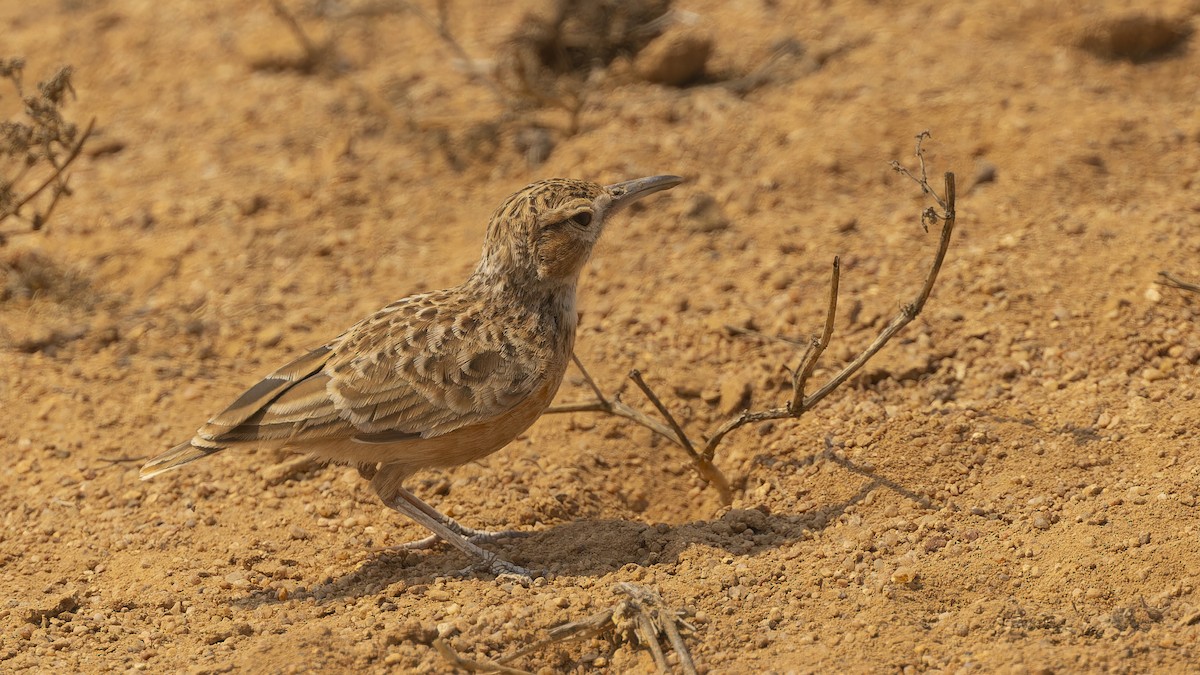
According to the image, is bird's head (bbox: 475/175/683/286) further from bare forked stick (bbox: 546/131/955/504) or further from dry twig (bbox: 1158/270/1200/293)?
dry twig (bbox: 1158/270/1200/293)

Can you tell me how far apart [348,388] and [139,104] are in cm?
644

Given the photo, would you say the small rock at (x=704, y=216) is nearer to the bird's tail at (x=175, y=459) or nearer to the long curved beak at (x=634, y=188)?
the long curved beak at (x=634, y=188)

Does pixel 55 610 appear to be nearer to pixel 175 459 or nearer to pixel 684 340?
pixel 175 459

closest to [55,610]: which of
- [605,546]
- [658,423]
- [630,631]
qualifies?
[605,546]

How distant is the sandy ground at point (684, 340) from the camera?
5246 mm

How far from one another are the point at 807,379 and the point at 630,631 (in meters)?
1.87

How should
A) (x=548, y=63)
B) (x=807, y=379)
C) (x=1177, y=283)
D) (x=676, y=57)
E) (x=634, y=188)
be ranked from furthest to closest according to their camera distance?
(x=548, y=63), (x=676, y=57), (x=1177, y=283), (x=634, y=188), (x=807, y=379)

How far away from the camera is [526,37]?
1034 centimetres

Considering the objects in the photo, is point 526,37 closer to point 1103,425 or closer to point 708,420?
point 708,420

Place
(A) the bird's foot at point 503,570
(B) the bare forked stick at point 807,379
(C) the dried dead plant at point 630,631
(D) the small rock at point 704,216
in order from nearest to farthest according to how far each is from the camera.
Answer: (C) the dried dead plant at point 630,631
(B) the bare forked stick at point 807,379
(A) the bird's foot at point 503,570
(D) the small rock at point 704,216

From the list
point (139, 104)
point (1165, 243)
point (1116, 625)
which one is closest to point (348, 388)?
point (1116, 625)

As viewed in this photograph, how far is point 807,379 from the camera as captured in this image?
6.32 m

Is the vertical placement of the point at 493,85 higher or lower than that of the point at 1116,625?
higher

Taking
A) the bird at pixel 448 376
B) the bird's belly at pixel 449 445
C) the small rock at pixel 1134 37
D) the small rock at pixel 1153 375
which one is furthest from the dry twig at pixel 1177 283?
the small rock at pixel 1134 37
